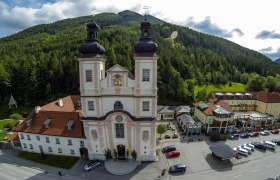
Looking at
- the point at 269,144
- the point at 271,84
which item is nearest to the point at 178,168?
the point at 269,144

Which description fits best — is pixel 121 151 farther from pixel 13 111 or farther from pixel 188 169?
pixel 13 111

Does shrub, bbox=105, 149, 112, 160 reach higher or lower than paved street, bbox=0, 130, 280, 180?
higher

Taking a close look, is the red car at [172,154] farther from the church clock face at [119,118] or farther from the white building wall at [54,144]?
the white building wall at [54,144]

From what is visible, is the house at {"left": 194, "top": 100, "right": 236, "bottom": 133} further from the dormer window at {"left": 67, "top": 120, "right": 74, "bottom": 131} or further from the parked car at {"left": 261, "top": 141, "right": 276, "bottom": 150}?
the dormer window at {"left": 67, "top": 120, "right": 74, "bottom": 131}

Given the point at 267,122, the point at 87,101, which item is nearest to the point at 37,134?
the point at 87,101

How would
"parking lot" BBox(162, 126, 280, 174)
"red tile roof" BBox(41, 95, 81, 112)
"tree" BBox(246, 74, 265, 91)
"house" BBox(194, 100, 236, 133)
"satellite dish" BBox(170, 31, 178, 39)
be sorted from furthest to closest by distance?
"satellite dish" BBox(170, 31, 178, 39) → "tree" BBox(246, 74, 265, 91) → "house" BBox(194, 100, 236, 133) → "red tile roof" BBox(41, 95, 81, 112) → "parking lot" BBox(162, 126, 280, 174)

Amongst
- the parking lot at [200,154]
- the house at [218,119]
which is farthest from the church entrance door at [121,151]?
the house at [218,119]

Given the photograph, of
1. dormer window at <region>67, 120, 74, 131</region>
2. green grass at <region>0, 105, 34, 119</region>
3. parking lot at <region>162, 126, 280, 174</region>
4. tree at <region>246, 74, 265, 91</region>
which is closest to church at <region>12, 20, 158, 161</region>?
dormer window at <region>67, 120, 74, 131</region>
